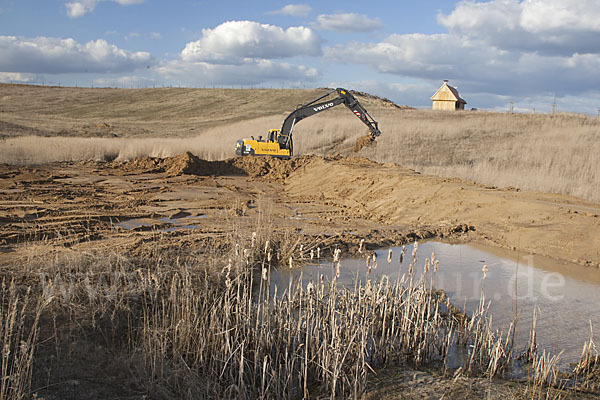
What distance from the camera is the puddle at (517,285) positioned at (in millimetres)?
5723

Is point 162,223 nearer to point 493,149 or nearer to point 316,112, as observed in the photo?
point 316,112

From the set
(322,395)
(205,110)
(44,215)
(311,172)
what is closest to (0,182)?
(44,215)

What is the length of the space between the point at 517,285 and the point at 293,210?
6.84 m

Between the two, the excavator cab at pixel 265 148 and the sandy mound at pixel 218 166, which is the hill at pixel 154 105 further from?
the excavator cab at pixel 265 148

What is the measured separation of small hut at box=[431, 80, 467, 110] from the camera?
52156 mm

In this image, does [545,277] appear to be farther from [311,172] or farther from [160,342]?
[311,172]

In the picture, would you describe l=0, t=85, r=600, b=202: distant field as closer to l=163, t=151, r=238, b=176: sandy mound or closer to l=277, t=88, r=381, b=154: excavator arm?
l=277, t=88, r=381, b=154: excavator arm

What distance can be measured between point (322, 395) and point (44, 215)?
336 inches

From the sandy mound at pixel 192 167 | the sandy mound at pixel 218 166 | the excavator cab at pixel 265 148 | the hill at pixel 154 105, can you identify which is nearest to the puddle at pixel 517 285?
the sandy mound at pixel 218 166

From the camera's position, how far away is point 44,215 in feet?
35.0

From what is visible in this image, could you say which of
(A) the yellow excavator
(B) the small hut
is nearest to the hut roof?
(B) the small hut

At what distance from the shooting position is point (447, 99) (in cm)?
5241

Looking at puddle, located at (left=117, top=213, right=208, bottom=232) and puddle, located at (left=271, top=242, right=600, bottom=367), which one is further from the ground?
puddle, located at (left=271, top=242, right=600, bottom=367)

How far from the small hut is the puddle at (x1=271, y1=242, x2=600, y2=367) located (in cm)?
4541
